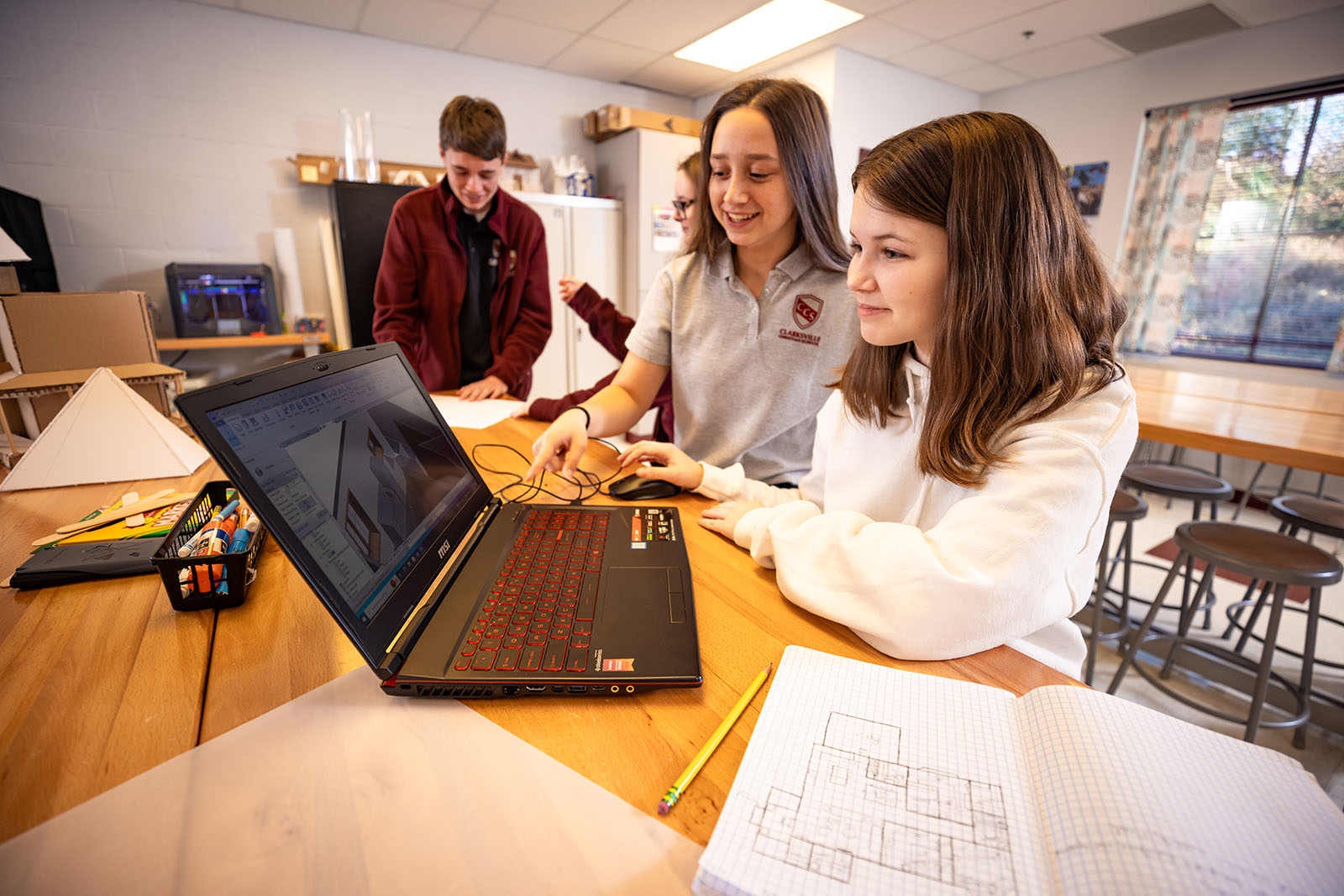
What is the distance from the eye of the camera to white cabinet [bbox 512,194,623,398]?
384 cm

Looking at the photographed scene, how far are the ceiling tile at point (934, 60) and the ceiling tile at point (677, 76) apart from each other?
3.73ft

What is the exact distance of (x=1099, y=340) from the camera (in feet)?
2.32

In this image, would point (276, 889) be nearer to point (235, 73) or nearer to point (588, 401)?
point (588, 401)

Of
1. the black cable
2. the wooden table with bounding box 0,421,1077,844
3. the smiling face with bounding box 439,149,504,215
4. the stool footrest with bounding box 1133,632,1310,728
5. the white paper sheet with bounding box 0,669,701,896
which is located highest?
the smiling face with bounding box 439,149,504,215

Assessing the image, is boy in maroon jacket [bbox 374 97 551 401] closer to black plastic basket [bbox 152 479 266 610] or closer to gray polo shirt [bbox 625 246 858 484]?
gray polo shirt [bbox 625 246 858 484]

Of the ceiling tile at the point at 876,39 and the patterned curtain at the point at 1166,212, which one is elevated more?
the ceiling tile at the point at 876,39

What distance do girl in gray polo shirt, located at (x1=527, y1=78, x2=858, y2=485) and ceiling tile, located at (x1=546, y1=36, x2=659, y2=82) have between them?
113 inches

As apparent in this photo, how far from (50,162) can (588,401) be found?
3.38 meters

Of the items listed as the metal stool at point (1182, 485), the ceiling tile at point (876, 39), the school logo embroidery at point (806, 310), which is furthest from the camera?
the ceiling tile at point (876, 39)

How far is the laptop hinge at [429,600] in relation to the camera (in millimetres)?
504

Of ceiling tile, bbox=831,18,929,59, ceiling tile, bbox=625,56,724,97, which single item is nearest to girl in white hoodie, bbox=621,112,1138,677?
A: ceiling tile, bbox=831,18,929,59

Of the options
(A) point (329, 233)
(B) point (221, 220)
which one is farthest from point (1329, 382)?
(B) point (221, 220)

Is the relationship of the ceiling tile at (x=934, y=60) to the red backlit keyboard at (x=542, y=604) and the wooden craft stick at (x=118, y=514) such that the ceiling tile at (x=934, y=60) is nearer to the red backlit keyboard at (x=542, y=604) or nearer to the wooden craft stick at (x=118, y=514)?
the red backlit keyboard at (x=542, y=604)

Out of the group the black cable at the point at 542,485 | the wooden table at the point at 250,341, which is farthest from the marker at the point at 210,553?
the wooden table at the point at 250,341
